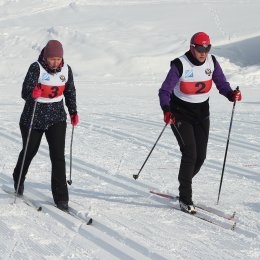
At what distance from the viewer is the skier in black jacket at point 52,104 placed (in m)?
5.30

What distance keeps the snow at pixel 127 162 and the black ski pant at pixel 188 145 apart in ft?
0.96

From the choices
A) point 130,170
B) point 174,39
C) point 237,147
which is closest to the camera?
point 130,170

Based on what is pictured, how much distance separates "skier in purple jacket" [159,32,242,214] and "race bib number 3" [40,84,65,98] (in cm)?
100

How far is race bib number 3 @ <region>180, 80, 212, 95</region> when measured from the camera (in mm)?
5456

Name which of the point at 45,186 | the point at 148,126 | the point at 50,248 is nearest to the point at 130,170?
the point at 45,186

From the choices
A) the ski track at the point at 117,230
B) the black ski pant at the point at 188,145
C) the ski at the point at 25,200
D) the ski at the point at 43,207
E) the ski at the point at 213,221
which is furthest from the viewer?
the ski at the point at 25,200

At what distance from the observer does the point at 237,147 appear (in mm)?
10312

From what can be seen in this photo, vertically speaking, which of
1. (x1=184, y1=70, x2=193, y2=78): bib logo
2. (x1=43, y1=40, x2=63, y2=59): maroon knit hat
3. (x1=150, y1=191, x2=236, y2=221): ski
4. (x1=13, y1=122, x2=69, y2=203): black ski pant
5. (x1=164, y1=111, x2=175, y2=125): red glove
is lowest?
(x1=150, y1=191, x2=236, y2=221): ski

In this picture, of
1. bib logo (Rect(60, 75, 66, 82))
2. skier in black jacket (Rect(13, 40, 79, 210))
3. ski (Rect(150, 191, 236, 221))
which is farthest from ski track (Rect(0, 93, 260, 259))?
bib logo (Rect(60, 75, 66, 82))

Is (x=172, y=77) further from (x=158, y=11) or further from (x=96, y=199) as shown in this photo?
(x=158, y=11)

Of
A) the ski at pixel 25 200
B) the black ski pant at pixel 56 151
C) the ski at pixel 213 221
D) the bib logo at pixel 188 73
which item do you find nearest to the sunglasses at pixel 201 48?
the bib logo at pixel 188 73

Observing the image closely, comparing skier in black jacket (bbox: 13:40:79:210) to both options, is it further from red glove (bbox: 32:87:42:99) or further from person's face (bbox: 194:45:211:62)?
person's face (bbox: 194:45:211:62)

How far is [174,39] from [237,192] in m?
25.0

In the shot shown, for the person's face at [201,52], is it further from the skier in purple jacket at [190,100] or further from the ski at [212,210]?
the ski at [212,210]
